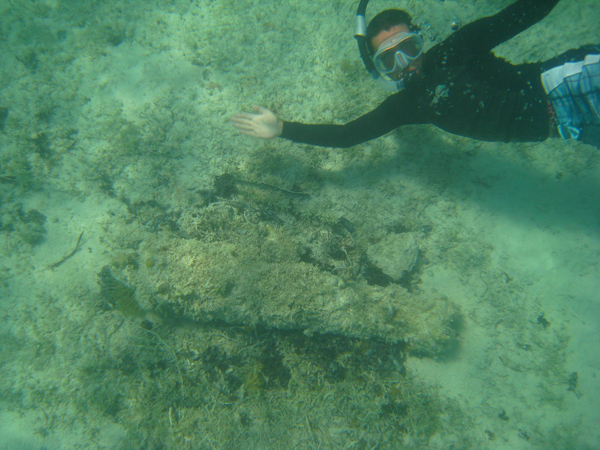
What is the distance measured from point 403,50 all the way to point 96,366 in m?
5.45

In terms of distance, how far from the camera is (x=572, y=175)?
140 inches

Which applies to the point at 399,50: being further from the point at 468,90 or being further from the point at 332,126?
the point at 332,126

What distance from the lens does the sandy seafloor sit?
11.0 feet

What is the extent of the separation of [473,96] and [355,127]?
1211mm

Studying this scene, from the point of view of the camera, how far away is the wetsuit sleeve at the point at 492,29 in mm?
2762

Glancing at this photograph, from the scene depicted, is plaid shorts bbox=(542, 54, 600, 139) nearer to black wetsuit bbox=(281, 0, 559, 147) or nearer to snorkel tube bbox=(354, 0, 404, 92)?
black wetsuit bbox=(281, 0, 559, 147)

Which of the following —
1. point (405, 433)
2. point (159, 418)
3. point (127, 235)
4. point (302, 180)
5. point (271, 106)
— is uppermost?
point (271, 106)

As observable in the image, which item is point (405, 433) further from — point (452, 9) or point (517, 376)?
point (452, 9)

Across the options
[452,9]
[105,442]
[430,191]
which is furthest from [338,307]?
[452,9]

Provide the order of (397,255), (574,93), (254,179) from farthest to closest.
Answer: (254,179)
(397,255)
(574,93)

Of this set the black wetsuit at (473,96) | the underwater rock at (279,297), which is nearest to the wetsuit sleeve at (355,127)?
the black wetsuit at (473,96)

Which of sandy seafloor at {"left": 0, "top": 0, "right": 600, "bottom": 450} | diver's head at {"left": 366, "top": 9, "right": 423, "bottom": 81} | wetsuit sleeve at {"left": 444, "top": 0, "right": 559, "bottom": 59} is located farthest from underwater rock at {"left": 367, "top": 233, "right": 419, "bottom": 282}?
wetsuit sleeve at {"left": 444, "top": 0, "right": 559, "bottom": 59}

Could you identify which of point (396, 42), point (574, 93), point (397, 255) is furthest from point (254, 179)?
point (574, 93)

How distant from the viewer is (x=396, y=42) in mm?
2717
